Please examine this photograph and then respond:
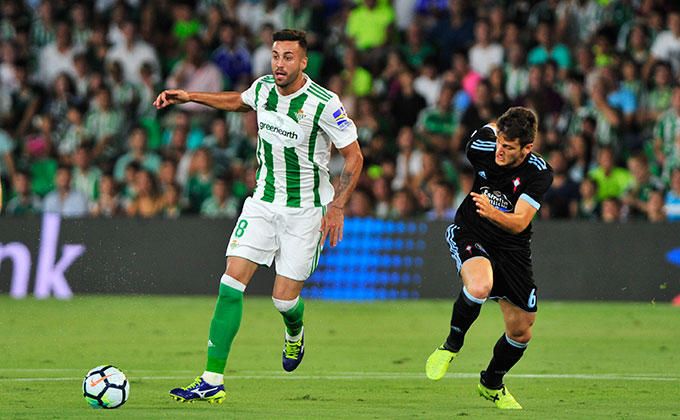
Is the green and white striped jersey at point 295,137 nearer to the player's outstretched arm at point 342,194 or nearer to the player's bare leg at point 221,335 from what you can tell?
the player's outstretched arm at point 342,194

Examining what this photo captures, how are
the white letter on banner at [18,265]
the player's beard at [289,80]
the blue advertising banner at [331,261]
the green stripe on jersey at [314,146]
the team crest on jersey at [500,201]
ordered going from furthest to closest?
the white letter on banner at [18,265], the blue advertising banner at [331,261], the green stripe on jersey at [314,146], the player's beard at [289,80], the team crest on jersey at [500,201]

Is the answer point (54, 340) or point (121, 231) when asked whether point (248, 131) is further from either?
point (54, 340)

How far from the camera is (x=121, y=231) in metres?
17.8

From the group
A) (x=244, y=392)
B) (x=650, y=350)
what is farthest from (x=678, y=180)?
(x=244, y=392)

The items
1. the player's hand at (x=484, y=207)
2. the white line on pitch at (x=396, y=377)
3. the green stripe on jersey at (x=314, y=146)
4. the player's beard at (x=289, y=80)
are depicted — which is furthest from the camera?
the white line on pitch at (x=396, y=377)

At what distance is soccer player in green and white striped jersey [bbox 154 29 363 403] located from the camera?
30.8ft

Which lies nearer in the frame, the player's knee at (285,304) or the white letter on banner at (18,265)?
the player's knee at (285,304)

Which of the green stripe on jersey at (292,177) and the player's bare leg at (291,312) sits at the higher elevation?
the green stripe on jersey at (292,177)

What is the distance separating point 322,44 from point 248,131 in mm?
1996

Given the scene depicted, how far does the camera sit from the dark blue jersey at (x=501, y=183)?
29.9 feet

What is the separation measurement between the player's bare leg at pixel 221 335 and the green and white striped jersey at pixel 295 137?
63cm

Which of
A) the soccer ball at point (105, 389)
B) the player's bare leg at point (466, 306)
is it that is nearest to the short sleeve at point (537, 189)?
the player's bare leg at point (466, 306)

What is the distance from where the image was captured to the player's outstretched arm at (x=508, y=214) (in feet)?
28.7

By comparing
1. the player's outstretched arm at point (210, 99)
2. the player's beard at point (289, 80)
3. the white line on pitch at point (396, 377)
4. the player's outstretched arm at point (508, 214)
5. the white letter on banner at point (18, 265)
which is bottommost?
the white letter on banner at point (18, 265)
